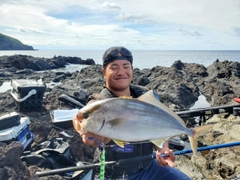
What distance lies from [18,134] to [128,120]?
12.2 feet

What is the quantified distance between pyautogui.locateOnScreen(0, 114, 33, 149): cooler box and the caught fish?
3.08 m

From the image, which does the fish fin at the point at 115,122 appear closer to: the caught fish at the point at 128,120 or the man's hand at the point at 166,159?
the caught fish at the point at 128,120

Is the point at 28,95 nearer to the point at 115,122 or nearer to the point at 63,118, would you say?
the point at 63,118

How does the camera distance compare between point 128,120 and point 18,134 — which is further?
point 18,134

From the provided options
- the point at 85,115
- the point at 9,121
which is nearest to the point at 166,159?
the point at 85,115

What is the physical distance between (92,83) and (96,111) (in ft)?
52.5

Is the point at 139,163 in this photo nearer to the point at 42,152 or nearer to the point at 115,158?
the point at 115,158

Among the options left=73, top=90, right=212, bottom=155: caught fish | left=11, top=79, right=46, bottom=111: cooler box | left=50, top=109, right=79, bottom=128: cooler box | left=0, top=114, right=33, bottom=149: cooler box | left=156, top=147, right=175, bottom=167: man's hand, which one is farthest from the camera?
left=11, top=79, right=46, bottom=111: cooler box

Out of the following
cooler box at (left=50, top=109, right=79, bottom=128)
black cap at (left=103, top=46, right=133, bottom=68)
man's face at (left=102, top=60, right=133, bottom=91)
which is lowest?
cooler box at (left=50, top=109, right=79, bottom=128)

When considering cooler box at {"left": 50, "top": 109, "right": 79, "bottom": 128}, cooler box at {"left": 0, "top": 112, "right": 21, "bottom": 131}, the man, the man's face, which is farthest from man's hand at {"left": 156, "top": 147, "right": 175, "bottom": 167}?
cooler box at {"left": 50, "top": 109, "right": 79, "bottom": 128}

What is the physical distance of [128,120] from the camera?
6.97 ft

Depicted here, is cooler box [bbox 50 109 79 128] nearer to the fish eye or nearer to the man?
the man

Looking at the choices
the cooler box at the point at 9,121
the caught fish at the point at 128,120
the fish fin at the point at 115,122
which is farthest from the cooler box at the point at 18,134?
the fish fin at the point at 115,122

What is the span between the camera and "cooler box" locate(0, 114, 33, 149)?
4637 millimetres
